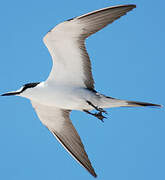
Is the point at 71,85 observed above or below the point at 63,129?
above

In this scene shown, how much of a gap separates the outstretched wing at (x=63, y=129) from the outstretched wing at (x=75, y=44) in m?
1.14

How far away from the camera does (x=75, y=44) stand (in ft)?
Result: 32.2

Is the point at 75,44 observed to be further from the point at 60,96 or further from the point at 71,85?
the point at 60,96

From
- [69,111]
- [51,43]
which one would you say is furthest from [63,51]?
[69,111]

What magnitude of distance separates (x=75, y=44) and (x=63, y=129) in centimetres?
229

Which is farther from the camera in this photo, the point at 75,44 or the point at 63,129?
the point at 63,129

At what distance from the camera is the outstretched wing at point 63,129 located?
1067cm

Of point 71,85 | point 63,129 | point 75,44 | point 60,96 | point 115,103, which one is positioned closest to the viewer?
point 75,44

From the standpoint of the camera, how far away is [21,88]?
1034 cm

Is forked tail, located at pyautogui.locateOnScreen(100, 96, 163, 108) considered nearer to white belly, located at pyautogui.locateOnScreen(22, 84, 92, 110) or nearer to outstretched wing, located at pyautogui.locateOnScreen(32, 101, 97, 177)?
white belly, located at pyautogui.locateOnScreen(22, 84, 92, 110)

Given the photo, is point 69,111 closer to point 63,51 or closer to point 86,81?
point 86,81

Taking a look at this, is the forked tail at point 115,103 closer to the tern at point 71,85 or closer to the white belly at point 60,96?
the tern at point 71,85

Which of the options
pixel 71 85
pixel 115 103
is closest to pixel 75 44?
pixel 71 85

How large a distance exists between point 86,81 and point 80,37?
1.19 metres
